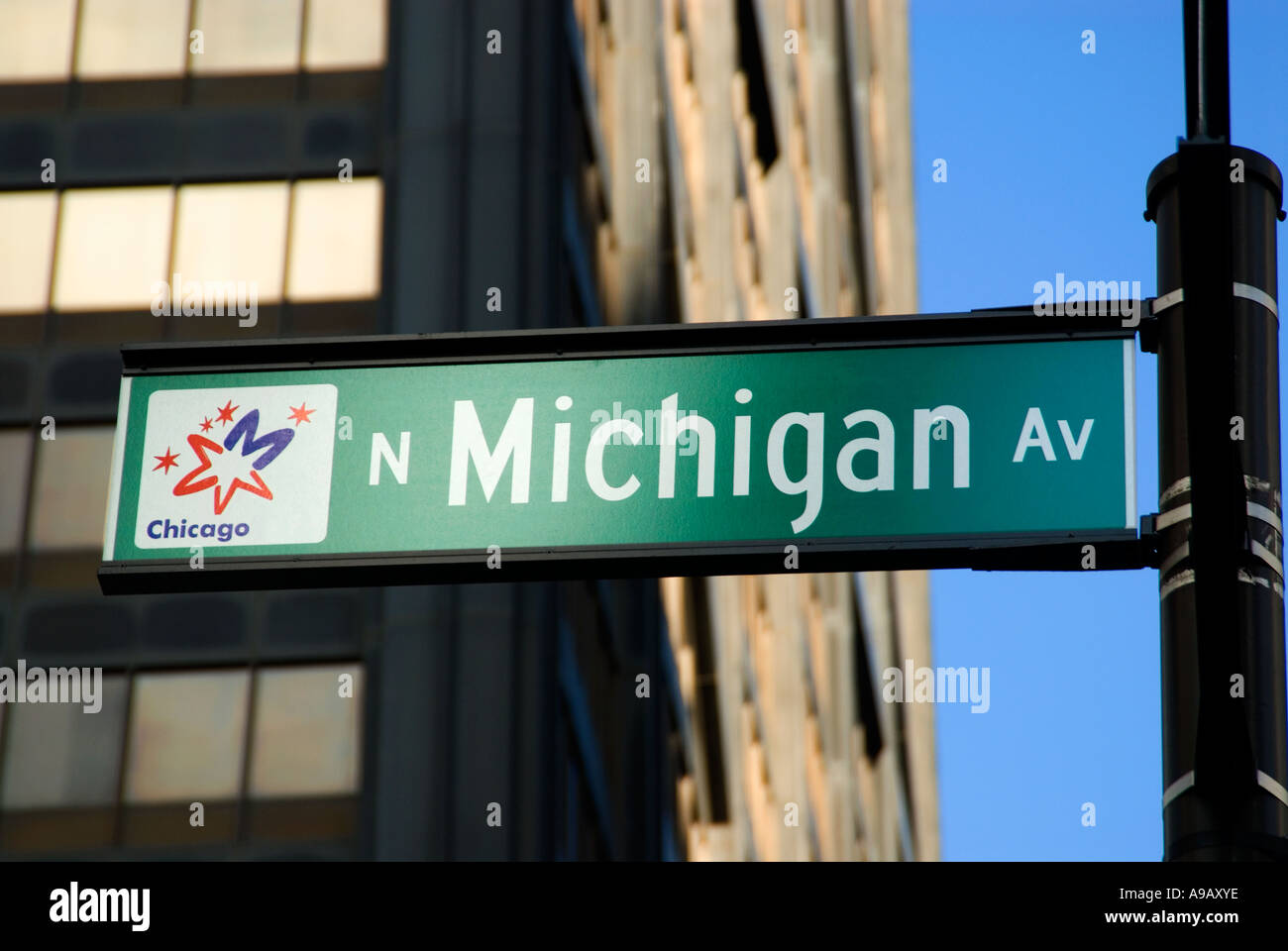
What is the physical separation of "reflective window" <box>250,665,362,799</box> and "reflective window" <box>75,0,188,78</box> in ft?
20.4

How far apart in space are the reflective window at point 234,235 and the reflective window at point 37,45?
201 centimetres

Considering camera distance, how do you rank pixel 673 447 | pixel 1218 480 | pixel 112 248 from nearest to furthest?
pixel 1218 480 < pixel 673 447 < pixel 112 248

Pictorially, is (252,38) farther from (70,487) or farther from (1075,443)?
(1075,443)

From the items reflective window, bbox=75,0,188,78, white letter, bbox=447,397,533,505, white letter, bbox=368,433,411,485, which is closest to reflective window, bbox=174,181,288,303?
reflective window, bbox=75,0,188,78

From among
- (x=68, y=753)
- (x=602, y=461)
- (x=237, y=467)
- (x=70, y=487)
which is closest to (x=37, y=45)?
(x=70, y=487)

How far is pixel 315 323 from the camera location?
18031mm

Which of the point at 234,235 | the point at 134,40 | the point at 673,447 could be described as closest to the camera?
the point at 673,447

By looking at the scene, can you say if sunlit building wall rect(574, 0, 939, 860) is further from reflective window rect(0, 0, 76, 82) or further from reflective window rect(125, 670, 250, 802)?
reflective window rect(125, 670, 250, 802)

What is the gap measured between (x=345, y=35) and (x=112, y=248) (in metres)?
2.88

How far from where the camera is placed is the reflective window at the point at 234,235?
1830cm

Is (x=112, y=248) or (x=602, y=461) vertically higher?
(x=112, y=248)

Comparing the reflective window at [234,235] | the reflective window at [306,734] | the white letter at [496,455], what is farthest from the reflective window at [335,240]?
the white letter at [496,455]

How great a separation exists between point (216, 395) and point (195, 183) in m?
12.4

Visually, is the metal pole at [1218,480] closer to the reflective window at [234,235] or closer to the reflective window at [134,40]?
the reflective window at [234,235]
